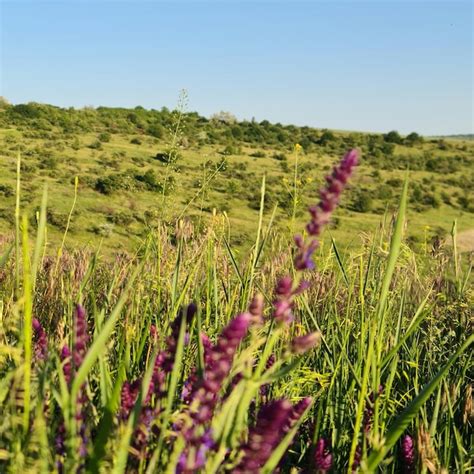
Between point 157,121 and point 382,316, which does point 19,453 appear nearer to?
point 382,316

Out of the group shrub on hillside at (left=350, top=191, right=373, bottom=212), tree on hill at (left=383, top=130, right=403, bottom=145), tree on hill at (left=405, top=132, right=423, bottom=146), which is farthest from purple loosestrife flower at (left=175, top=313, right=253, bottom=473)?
tree on hill at (left=405, top=132, right=423, bottom=146)

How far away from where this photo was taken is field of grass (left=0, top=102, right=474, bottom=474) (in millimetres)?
769

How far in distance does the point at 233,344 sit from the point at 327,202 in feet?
0.63

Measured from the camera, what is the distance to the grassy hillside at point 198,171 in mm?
21000

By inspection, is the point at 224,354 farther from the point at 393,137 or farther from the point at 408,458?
the point at 393,137

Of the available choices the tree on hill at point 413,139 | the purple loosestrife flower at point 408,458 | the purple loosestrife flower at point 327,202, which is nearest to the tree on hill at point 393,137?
the tree on hill at point 413,139

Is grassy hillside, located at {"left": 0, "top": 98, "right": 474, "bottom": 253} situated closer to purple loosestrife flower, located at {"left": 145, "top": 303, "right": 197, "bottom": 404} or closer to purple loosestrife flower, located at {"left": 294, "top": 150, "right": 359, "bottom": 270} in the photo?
purple loosestrife flower, located at {"left": 145, "top": 303, "right": 197, "bottom": 404}

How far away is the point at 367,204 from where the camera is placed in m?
33.3

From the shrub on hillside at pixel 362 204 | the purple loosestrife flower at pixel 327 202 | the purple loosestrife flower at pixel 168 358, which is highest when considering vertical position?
the purple loosestrife flower at pixel 327 202

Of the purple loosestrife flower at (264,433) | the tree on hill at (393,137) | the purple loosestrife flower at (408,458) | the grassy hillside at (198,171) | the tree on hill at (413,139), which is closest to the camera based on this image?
the purple loosestrife flower at (264,433)

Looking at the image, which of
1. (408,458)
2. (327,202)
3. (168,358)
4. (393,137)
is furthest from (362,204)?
(327,202)

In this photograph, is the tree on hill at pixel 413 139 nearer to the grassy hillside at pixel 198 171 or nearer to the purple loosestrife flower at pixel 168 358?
the grassy hillside at pixel 198 171

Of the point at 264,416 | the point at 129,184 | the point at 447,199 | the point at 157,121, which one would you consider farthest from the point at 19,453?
the point at 157,121

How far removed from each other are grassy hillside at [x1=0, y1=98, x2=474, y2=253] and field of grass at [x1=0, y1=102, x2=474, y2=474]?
8.97m
